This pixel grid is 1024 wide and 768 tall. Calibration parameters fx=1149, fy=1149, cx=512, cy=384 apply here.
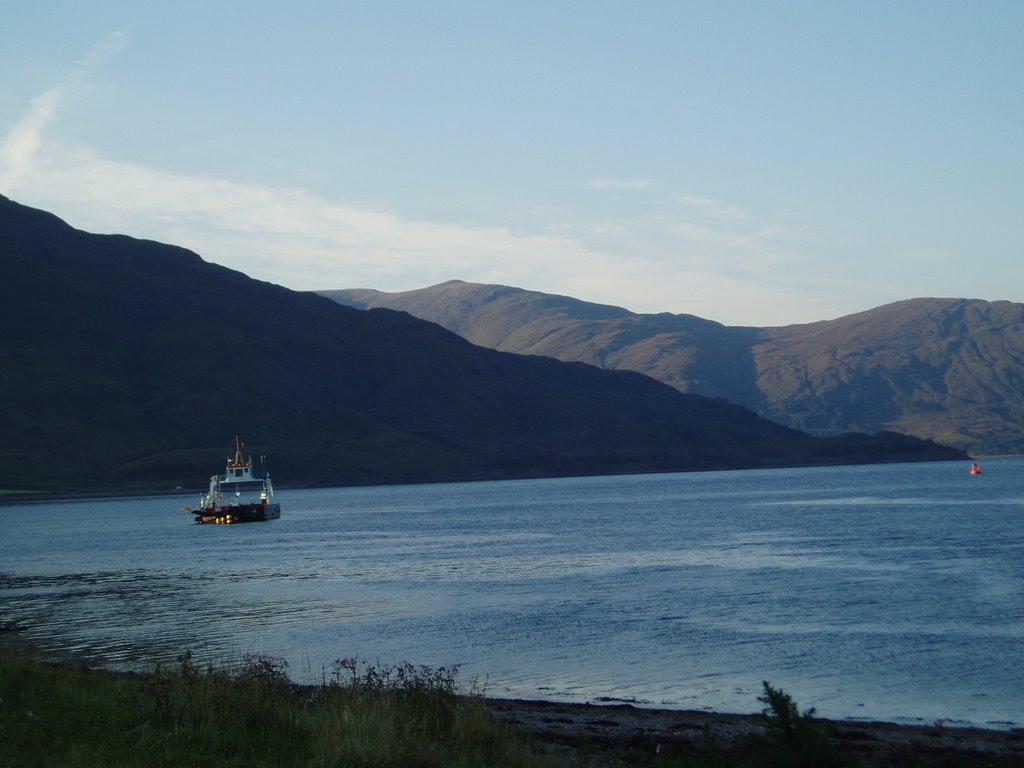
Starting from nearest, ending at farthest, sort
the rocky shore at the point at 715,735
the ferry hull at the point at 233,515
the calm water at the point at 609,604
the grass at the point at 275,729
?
the grass at the point at 275,729
the rocky shore at the point at 715,735
the calm water at the point at 609,604
the ferry hull at the point at 233,515

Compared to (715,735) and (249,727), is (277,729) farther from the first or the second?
(715,735)

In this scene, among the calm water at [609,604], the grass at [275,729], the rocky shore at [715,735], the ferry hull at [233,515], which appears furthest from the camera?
the ferry hull at [233,515]

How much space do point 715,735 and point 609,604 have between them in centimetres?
2356

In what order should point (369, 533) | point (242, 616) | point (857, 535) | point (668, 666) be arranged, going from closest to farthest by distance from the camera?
point (668, 666), point (242, 616), point (857, 535), point (369, 533)

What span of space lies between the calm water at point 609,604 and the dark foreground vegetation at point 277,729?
9.86 metres

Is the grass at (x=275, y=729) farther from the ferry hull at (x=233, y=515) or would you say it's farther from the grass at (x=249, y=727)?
the ferry hull at (x=233, y=515)

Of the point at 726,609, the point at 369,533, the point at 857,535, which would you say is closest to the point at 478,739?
the point at 726,609

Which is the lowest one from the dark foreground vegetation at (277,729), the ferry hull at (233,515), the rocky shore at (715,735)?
the ferry hull at (233,515)

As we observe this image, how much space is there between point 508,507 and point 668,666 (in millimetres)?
96638

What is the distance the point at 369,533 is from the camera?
8775 cm

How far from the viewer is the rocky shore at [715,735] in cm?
1702

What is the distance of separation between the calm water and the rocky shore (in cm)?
172

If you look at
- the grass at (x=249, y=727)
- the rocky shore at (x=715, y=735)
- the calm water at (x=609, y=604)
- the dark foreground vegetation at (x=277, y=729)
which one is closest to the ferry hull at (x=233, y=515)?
the calm water at (x=609, y=604)

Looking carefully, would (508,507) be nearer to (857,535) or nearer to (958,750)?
(857,535)
